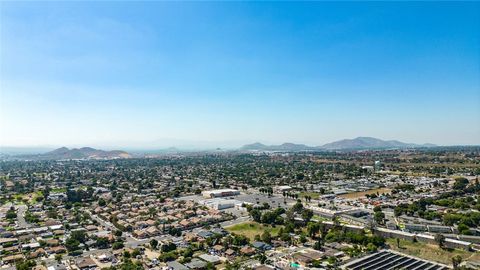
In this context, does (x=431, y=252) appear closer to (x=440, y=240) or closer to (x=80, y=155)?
(x=440, y=240)

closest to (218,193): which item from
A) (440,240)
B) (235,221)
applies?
(235,221)

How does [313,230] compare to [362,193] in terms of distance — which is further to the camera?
[362,193]

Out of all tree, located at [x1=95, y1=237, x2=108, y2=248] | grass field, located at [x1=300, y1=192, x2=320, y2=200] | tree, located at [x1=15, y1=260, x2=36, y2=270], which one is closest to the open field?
grass field, located at [x1=300, y1=192, x2=320, y2=200]

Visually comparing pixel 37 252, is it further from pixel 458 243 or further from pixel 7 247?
pixel 458 243

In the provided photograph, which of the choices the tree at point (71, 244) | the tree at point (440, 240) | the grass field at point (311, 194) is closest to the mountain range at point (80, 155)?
the grass field at point (311, 194)

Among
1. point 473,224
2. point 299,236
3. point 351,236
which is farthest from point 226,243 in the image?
point 473,224
